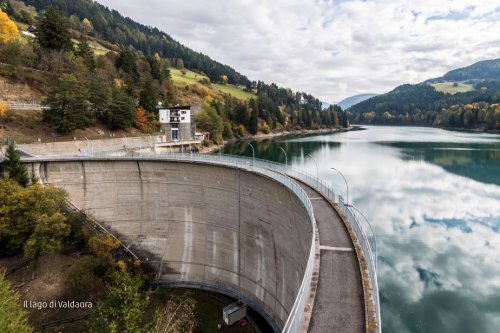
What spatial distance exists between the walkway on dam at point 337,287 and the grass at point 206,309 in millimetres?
12614

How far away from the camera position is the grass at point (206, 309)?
81.8 feet

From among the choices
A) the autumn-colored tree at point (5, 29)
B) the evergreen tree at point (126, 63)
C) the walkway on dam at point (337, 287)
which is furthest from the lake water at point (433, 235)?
the autumn-colored tree at point (5, 29)

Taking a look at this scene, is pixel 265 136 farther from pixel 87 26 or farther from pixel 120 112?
pixel 87 26

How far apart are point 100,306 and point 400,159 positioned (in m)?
75.0

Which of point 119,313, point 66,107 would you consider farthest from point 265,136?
point 119,313

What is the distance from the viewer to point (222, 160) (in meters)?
32.9

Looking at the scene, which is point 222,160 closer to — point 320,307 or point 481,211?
point 320,307

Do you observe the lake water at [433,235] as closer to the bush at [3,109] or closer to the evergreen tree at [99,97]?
the evergreen tree at [99,97]

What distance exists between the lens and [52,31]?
61188mm

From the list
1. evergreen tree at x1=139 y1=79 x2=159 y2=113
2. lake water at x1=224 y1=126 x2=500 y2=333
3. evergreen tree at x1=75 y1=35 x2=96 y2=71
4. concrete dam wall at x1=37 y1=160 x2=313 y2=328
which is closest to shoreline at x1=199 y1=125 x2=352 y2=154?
evergreen tree at x1=139 y1=79 x2=159 y2=113

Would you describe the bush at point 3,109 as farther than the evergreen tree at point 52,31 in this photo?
No

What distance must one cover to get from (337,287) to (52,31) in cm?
7084

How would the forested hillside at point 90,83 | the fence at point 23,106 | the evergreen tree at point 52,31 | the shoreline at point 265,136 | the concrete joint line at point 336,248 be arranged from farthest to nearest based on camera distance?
1. the shoreline at point 265,136
2. the evergreen tree at point 52,31
3. the forested hillside at point 90,83
4. the fence at point 23,106
5. the concrete joint line at point 336,248

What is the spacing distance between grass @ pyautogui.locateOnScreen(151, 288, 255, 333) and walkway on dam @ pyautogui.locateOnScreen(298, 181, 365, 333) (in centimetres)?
1261
